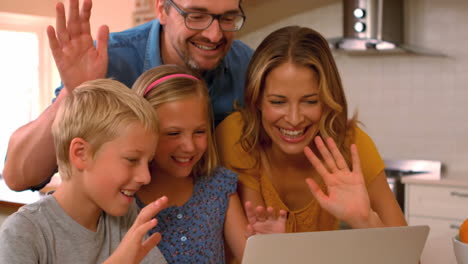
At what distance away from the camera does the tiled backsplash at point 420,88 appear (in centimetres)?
370

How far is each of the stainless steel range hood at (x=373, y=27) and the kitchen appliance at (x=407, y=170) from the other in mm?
705

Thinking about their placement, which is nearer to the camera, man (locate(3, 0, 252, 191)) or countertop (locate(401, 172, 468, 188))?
man (locate(3, 0, 252, 191))

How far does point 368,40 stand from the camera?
3.66m

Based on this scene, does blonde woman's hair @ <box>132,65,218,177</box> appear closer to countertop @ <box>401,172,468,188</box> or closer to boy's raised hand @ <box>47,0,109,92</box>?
boy's raised hand @ <box>47,0,109,92</box>

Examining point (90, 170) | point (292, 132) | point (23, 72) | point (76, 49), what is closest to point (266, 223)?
point (292, 132)

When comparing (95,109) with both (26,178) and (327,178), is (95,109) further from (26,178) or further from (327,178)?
(327,178)

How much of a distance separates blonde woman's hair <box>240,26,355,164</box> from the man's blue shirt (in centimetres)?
19

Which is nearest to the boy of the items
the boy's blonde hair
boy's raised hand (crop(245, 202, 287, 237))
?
the boy's blonde hair

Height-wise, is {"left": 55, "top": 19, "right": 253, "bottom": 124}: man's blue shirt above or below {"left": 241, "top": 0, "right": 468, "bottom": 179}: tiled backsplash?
above

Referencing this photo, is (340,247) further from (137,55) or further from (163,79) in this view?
(137,55)

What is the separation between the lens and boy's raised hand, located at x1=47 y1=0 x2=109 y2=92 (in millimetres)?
1388

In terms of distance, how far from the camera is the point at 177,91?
4.77 feet

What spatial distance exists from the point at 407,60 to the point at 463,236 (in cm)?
288

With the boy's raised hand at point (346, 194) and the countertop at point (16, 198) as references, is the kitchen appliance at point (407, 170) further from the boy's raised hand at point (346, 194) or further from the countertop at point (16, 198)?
the boy's raised hand at point (346, 194)
